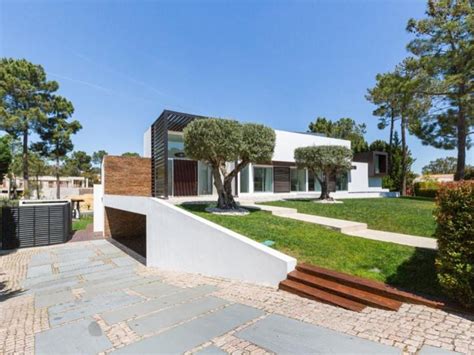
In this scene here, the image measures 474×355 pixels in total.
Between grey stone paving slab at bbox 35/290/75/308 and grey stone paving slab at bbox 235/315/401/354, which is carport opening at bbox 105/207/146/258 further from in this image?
grey stone paving slab at bbox 235/315/401/354

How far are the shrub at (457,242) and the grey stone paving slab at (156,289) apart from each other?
477cm

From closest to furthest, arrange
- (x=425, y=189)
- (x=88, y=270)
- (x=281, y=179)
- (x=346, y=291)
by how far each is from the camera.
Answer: (x=346, y=291) < (x=88, y=270) < (x=281, y=179) < (x=425, y=189)

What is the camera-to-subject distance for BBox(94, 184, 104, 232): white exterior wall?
15875mm

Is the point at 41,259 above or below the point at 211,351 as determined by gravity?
below

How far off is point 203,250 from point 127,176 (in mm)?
10899

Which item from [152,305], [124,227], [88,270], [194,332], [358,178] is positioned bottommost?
[88,270]

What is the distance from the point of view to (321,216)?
986cm

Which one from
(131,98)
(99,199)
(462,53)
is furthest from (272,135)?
(462,53)

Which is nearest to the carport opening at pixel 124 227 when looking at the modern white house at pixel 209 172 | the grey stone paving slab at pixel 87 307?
A: the modern white house at pixel 209 172

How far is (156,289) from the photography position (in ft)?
18.5

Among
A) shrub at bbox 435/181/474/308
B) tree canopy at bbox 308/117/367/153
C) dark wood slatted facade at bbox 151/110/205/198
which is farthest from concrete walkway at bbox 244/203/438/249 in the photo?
tree canopy at bbox 308/117/367/153

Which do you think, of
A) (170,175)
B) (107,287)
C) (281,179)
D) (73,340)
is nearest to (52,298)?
(107,287)

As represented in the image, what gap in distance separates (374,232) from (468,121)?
15.2m

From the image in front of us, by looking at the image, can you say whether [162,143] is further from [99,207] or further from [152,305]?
[152,305]
